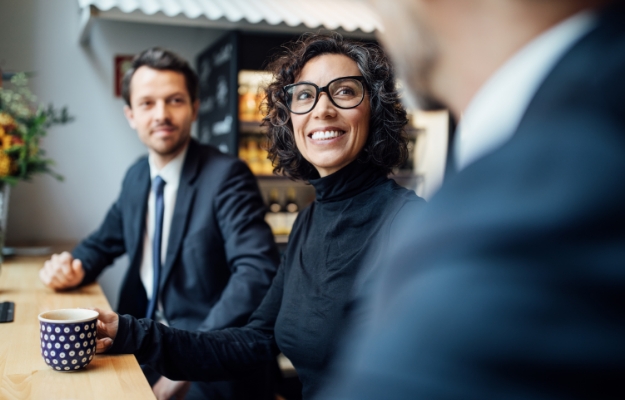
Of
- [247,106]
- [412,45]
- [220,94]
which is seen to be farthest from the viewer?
[247,106]

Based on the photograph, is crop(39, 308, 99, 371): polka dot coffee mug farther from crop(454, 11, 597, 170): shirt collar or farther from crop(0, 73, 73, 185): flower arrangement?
crop(0, 73, 73, 185): flower arrangement

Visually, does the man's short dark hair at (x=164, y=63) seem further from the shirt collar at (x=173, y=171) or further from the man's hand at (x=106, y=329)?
the man's hand at (x=106, y=329)

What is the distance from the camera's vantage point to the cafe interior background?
336 centimetres

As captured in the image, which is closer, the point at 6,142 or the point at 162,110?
the point at 162,110

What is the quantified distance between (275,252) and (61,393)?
0.99 m

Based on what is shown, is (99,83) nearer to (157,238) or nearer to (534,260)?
(157,238)

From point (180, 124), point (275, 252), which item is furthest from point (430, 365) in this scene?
point (180, 124)

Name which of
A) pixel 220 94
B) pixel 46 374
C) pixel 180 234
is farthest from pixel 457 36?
pixel 220 94

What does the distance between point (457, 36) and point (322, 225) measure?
0.96 m

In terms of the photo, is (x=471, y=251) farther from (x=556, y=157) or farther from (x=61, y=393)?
(x=61, y=393)

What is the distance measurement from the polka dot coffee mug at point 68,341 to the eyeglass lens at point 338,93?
711 mm

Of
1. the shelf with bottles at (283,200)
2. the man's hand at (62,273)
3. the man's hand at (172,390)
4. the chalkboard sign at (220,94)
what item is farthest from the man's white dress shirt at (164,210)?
the shelf with bottles at (283,200)

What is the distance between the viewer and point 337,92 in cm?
143

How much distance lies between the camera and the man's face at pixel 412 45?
1.68 feet
